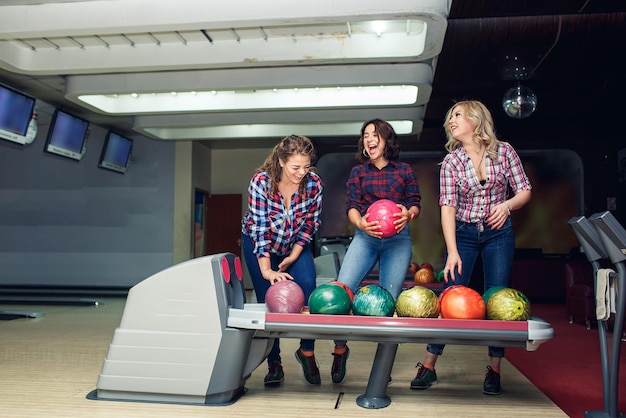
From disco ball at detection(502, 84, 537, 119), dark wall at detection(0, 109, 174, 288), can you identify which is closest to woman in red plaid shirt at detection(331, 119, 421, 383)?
disco ball at detection(502, 84, 537, 119)

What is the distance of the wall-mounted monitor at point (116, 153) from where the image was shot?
27.4 ft

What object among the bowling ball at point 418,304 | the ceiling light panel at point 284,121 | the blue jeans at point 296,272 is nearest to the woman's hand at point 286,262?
the blue jeans at point 296,272

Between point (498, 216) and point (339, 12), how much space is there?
2.27m

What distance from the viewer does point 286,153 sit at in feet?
8.80

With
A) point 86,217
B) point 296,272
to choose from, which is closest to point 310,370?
point 296,272

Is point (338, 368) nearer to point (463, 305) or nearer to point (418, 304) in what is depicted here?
point (418, 304)

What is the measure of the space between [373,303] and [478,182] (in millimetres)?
712

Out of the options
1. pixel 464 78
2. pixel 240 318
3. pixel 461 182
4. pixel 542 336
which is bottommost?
pixel 542 336

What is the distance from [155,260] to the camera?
9492 mm

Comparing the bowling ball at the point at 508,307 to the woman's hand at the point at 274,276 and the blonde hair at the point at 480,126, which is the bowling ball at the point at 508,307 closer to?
the blonde hair at the point at 480,126

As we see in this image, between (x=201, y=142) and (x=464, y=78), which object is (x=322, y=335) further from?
(x=201, y=142)

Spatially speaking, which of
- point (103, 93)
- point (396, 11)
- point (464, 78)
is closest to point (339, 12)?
point (396, 11)

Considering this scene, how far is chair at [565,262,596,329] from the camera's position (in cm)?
558

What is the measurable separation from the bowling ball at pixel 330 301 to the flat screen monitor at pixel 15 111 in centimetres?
477
